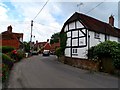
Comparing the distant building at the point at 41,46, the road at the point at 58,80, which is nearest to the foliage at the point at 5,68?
the road at the point at 58,80

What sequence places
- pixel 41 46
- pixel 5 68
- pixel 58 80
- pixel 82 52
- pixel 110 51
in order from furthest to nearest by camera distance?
pixel 41 46
pixel 82 52
pixel 110 51
pixel 5 68
pixel 58 80

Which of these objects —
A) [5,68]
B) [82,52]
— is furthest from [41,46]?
[5,68]

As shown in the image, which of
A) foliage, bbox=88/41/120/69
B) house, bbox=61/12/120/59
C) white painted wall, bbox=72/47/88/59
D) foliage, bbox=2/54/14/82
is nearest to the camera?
foliage, bbox=2/54/14/82

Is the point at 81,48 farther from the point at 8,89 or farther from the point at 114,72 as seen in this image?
the point at 8,89

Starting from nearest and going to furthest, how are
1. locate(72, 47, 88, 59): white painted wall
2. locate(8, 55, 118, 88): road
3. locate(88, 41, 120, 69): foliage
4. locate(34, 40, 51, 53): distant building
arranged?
locate(8, 55, 118, 88): road, locate(88, 41, 120, 69): foliage, locate(72, 47, 88, 59): white painted wall, locate(34, 40, 51, 53): distant building

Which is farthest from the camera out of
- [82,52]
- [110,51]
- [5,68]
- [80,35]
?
[80,35]

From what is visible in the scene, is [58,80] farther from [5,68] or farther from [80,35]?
[80,35]

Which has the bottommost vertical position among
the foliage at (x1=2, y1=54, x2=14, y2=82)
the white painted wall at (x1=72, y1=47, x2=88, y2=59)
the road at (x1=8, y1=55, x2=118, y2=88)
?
the road at (x1=8, y1=55, x2=118, y2=88)

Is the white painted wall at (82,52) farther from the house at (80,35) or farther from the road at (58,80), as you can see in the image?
the road at (58,80)

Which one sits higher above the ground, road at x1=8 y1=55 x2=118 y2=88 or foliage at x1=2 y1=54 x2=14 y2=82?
foliage at x1=2 y1=54 x2=14 y2=82

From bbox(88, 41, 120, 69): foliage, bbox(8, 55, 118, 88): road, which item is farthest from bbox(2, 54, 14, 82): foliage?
bbox(88, 41, 120, 69): foliage

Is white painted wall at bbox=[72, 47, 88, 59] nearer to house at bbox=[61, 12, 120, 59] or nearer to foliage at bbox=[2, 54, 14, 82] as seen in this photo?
house at bbox=[61, 12, 120, 59]

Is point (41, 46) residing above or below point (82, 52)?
above

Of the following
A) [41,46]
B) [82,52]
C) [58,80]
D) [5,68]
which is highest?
[41,46]
